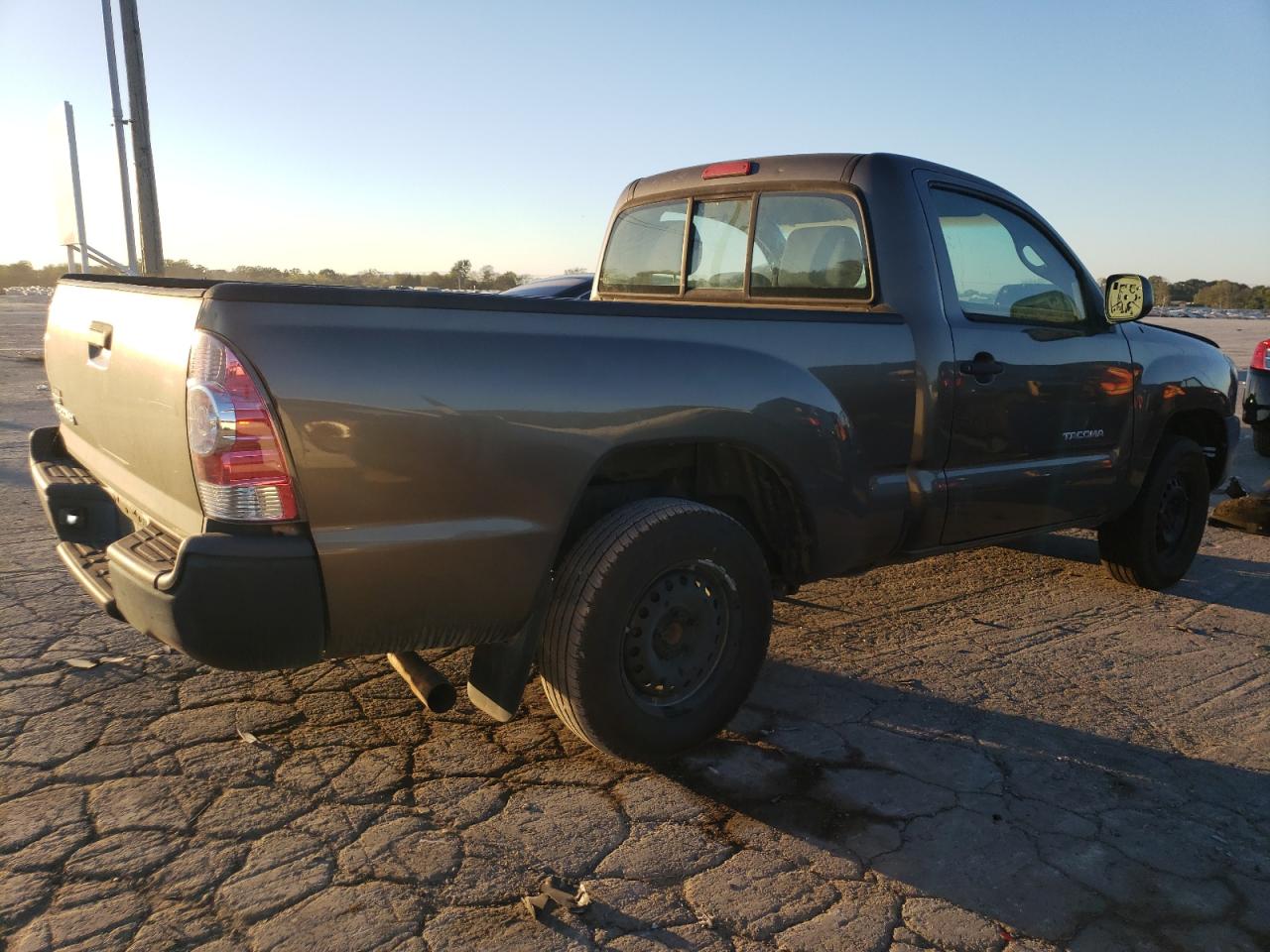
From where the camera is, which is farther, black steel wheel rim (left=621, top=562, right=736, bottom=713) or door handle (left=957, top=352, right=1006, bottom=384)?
door handle (left=957, top=352, right=1006, bottom=384)

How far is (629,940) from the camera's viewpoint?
2.28 m

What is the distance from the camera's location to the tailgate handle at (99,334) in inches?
113

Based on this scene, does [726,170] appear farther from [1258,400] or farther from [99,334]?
[1258,400]

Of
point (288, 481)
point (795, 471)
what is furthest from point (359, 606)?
point (795, 471)

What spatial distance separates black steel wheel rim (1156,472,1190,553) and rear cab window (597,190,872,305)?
8.30ft

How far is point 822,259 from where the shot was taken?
399 cm

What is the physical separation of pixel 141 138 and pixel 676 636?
12.6 meters

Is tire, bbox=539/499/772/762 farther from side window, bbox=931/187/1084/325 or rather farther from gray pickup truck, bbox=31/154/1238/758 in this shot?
side window, bbox=931/187/1084/325

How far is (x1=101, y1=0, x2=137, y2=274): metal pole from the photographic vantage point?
1348cm

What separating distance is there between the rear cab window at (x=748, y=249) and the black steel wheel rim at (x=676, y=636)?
1.45m

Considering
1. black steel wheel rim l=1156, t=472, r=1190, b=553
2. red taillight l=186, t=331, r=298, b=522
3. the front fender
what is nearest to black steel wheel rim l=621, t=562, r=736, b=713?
red taillight l=186, t=331, r=298, b=522

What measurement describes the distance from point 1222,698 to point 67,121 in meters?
15.5

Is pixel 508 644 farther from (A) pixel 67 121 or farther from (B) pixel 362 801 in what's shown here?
(A) pixel 67 121

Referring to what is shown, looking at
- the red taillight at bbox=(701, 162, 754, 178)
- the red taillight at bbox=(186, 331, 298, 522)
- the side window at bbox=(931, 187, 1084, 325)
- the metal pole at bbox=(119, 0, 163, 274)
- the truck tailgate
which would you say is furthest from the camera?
the metal pole at bbox=(119, 0, 163, 274)
